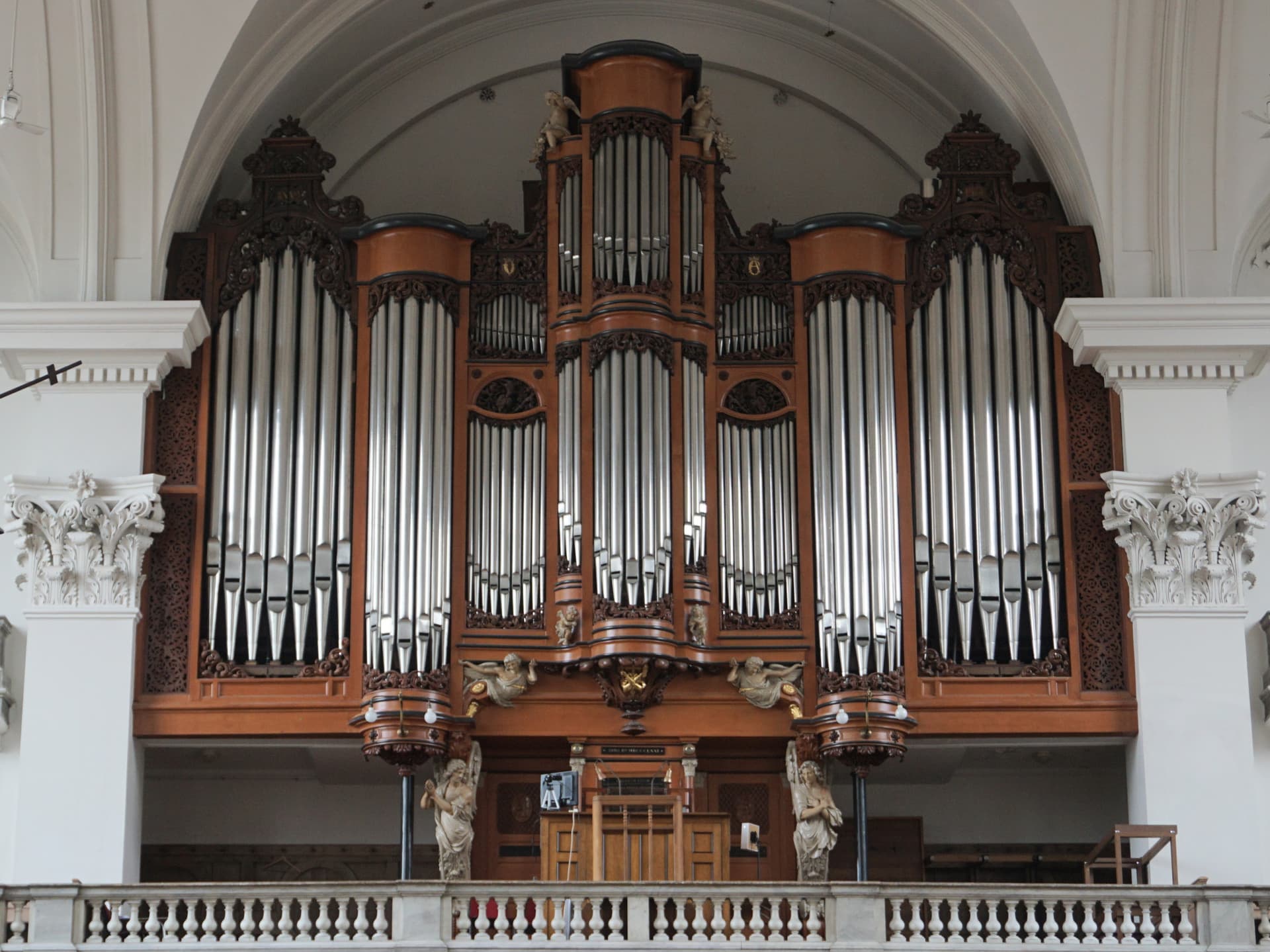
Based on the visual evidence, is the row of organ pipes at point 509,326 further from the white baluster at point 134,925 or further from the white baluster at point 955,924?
the white baluster at point 955,924

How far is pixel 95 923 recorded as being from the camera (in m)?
19.0

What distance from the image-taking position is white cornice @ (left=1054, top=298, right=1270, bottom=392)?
22.2 m

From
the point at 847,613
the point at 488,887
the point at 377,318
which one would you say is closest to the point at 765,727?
the point at 847,613

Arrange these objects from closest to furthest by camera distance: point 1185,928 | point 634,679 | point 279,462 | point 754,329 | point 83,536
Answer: point 1185,928, point 634,679, point 83,536, point 279,462, point 754,329

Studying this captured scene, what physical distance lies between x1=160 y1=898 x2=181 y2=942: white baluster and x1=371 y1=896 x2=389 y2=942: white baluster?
1623mm

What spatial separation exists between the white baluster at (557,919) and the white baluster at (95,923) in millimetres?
3724

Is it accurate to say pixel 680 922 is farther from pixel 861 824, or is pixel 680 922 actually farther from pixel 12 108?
pixel 12 108

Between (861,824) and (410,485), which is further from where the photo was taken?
(410,485)

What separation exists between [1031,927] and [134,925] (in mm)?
7386

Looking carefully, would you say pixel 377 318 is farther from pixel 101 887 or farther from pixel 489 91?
pixel 101 887

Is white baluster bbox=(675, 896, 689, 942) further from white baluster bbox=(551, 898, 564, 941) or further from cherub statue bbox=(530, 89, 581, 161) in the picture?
cherub statue bbox=(530, 89, 581, 161)

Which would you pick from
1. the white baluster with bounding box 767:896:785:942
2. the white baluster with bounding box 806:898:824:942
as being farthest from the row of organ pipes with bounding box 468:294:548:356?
the white baluster with bounding box 806:898:824:942

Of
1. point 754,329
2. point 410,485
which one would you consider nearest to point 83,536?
point 410,485

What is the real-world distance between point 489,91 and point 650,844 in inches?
390
